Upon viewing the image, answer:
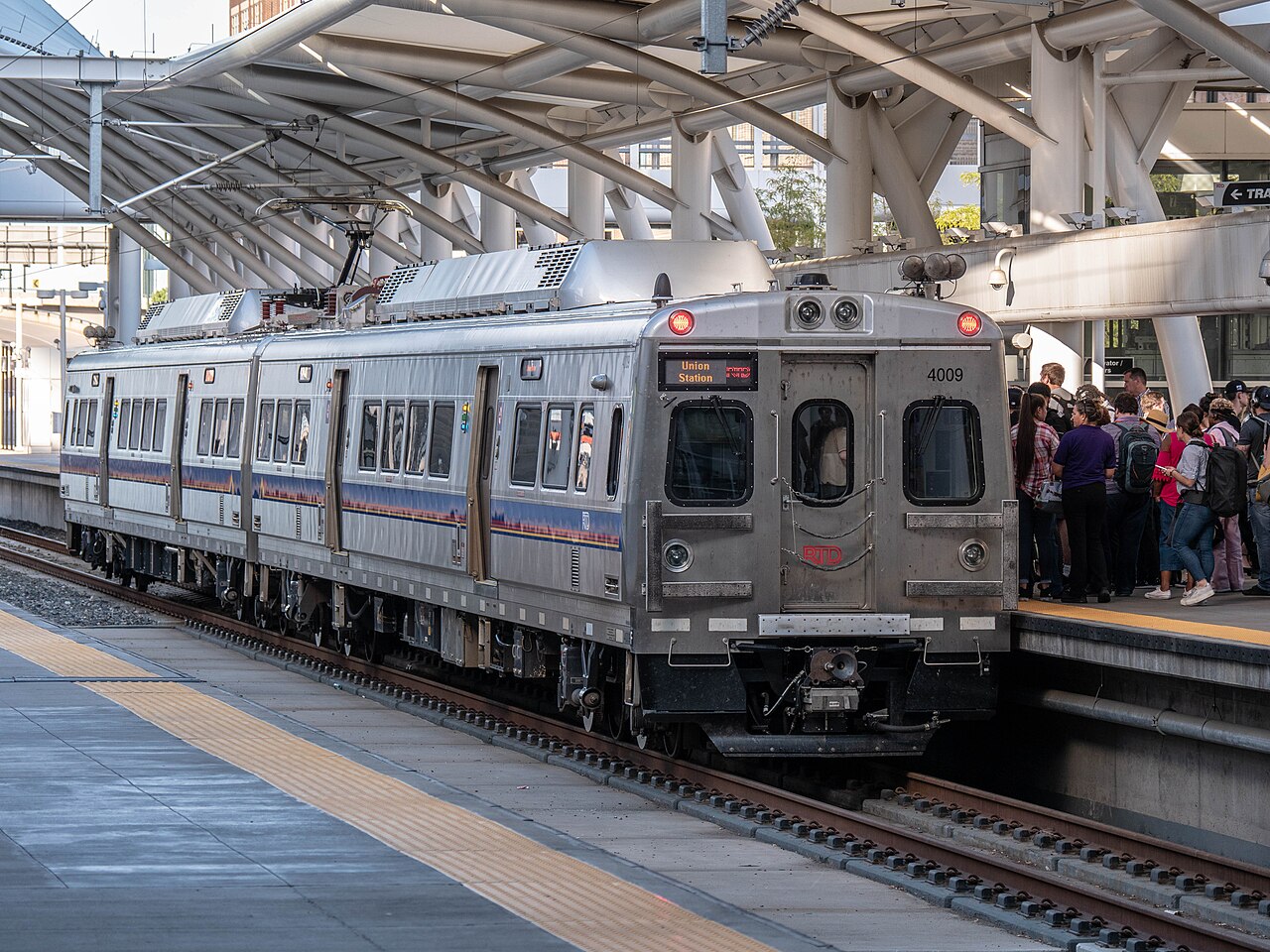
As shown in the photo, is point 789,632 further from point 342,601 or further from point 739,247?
point 342,601

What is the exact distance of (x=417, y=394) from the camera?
17469 millimetres

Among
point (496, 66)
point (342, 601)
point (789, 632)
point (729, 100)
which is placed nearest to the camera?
point (789, 632)

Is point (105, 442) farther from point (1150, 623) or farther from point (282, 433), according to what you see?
point (1150, 623)

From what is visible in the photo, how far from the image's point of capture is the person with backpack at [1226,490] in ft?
45.5

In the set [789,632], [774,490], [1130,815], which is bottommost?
[1130,815]

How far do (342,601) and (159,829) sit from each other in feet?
32.5

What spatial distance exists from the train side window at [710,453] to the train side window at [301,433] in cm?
825

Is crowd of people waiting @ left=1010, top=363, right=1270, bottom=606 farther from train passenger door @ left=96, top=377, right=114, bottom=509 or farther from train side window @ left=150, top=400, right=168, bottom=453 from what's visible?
train passenger door @ left=96, top=377, right=114, bottom=509

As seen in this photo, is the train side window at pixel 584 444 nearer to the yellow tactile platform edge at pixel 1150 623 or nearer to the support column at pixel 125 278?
the yellow tactile platform edge at pixel 1150 623

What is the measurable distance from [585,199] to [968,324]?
38627 millimetres

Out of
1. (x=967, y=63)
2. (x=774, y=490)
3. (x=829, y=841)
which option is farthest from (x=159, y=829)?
(x=967, y=63)

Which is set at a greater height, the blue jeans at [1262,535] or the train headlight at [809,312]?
the train headlight at [809,312]

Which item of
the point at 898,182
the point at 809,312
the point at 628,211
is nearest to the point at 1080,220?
the point at 898,182

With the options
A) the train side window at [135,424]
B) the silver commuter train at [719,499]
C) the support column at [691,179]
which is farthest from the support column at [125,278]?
the silver commuter train at [719,499]
